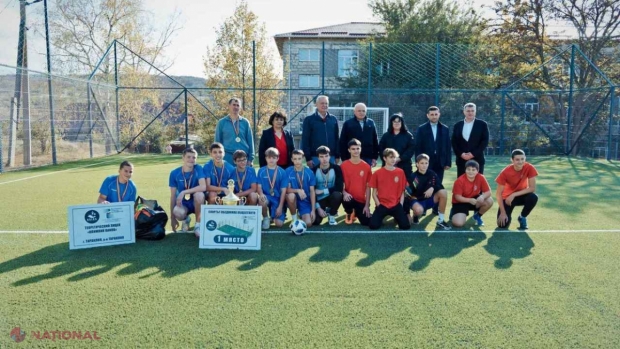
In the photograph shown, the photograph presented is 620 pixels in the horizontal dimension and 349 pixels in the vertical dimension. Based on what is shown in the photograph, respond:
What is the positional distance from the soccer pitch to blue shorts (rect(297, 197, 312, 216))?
39 centimetres

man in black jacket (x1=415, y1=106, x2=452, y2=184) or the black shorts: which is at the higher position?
man in black jacket (x1=415, y1=106, x2=452, y2=184)

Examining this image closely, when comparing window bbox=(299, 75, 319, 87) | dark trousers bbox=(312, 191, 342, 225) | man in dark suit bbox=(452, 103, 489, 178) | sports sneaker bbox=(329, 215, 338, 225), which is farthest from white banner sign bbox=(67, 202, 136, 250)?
window bbox=(299, 75, 319, 87)

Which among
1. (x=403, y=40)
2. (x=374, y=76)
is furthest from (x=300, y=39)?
(x=374, y=76)

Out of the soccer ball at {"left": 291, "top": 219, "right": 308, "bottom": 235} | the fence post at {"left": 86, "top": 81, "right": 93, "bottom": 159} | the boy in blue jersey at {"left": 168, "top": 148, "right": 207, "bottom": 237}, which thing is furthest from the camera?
the fence post at {"left": 86, "top": 81, "right": 93, "bottom": 159}

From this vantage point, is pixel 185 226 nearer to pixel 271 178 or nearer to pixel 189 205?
pixel 189 205

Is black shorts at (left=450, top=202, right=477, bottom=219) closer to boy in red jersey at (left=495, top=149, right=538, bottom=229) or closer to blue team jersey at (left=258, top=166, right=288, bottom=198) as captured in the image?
boy in red jersey at (left=495, top=149, right=538, bottom=229)

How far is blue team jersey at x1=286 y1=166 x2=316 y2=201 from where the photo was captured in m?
5.83

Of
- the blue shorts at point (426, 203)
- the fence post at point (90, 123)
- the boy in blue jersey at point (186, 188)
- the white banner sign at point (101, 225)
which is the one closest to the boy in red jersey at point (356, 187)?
the blue shorts at point (426, 203)

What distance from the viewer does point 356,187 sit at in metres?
6.09

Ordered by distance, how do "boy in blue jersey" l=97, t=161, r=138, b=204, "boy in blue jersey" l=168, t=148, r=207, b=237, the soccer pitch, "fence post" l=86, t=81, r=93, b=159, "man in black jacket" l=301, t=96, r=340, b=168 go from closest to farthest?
the soccer pitch, "boy in blue jersey" l=97, t=161, r=138, b=204, "boy in blue jersey" l=168, t=148, r=207, b=237, "man in black jacket" l=301, t=96, r=340, b=168, "fence post" l=86, t=81, r=93, b=159

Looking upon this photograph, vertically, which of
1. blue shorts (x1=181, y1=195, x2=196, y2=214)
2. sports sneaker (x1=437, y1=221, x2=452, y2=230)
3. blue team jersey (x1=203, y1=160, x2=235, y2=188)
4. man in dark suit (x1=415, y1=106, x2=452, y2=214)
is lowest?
sports sneaker (x1=437, y1=221, x2=452, y2=230)

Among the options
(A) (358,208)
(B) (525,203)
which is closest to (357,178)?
(A) (358,208)

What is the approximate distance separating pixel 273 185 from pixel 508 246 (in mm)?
2892

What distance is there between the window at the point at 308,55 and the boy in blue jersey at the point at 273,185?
93.8 ft
